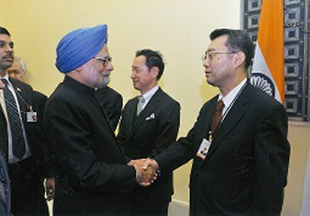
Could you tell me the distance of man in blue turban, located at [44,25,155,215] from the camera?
1558mm

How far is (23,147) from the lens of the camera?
2369mm

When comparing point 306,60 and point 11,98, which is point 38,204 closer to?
point 11,98

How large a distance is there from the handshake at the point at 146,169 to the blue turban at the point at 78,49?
2.17ft

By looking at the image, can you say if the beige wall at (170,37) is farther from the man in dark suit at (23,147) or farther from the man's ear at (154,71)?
the man in dark suit at (23,147)

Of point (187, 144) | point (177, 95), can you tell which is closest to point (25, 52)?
point (177, 95)

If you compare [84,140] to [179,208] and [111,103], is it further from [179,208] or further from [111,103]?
[179,208]

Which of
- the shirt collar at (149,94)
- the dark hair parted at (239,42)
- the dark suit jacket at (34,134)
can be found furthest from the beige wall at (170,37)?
the dark suit jacket at (34,134)

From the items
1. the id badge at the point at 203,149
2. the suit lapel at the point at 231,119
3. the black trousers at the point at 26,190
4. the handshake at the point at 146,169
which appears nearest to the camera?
the suit lapel at the point at 231,119

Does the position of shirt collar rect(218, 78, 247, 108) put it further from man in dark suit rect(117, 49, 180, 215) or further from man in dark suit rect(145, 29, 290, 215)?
man in dark suit rect(117, 49, 180, 215)

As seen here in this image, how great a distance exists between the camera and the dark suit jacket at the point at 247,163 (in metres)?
1.53

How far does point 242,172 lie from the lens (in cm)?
160

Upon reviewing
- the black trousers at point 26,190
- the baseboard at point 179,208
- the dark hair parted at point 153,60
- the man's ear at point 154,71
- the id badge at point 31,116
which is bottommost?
the baseboard at point 179,208

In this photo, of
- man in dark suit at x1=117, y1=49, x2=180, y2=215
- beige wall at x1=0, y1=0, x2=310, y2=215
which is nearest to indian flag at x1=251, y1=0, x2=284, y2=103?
beige wall at x1=0, y1=0, x2=310, y2=215

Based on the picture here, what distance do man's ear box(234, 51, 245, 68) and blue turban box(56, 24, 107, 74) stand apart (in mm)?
765
